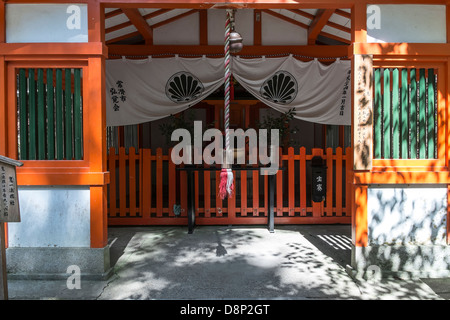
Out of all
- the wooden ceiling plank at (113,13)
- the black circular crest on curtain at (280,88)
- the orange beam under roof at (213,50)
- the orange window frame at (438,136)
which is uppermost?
the wooden ceiling plank at (113,13)

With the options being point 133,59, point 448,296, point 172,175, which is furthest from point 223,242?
point 133,59

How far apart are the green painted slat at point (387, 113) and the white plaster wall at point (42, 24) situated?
3.92 meters

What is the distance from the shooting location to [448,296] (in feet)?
12.9

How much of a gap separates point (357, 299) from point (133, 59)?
614 centimetres

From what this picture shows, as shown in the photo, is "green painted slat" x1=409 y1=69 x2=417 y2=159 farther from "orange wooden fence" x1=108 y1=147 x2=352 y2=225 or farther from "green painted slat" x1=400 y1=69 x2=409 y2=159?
"orange wooden fence" x1=108 y1=147 x2=352 y2=225

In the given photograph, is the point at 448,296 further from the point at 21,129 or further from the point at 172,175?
the point at 21,129

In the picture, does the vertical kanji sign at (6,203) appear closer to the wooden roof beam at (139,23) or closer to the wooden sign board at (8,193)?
the wooden sign board at (8,193)

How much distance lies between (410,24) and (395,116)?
1.19m

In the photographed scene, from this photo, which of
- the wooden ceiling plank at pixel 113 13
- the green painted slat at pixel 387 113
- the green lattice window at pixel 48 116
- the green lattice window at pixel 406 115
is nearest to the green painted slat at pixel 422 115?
the green lattice window at pixel 406 115

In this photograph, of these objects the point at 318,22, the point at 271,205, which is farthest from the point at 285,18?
the point at 271,205

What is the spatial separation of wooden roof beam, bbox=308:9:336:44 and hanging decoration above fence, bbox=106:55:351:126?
0.89 m

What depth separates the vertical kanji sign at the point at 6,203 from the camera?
323cm

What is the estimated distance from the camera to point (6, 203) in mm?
3307

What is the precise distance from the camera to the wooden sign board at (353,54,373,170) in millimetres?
4461
